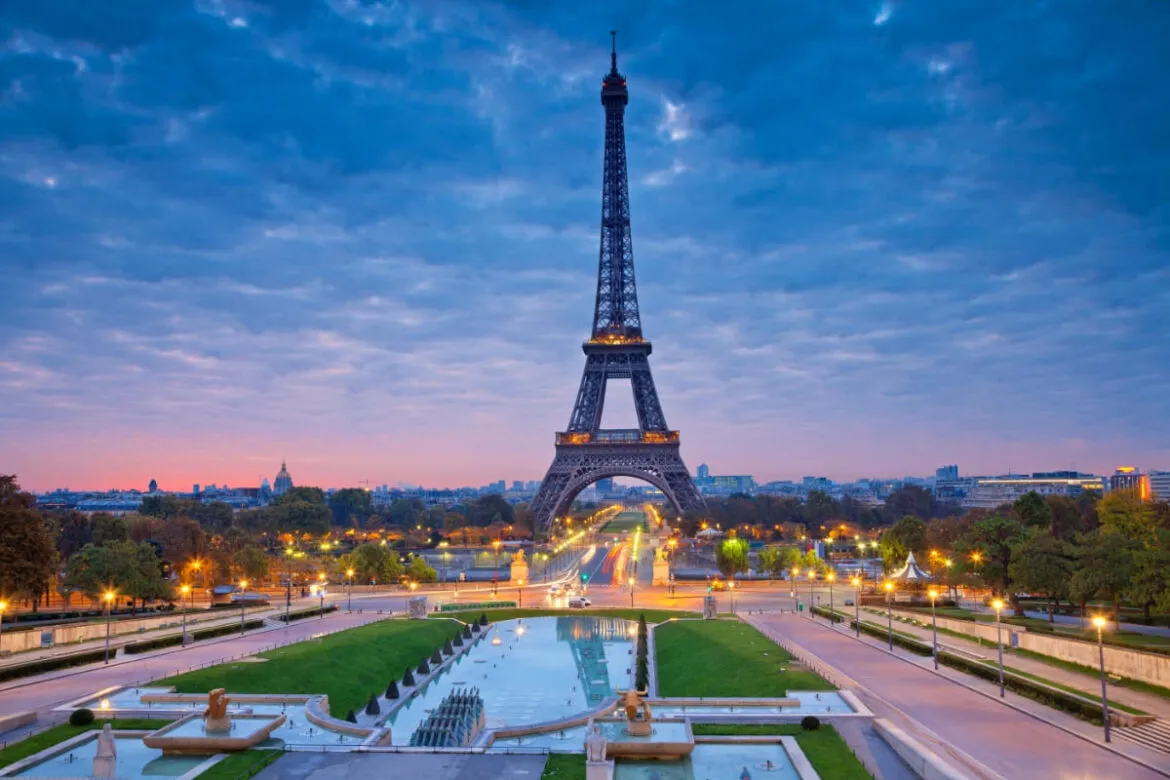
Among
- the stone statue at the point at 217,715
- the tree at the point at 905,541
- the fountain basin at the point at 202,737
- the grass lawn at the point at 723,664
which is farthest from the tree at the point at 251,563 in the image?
the tree at the point at 905,541

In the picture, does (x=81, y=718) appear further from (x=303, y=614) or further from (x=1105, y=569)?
(x=1105, y=569)

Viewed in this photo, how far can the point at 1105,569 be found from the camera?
41.8m

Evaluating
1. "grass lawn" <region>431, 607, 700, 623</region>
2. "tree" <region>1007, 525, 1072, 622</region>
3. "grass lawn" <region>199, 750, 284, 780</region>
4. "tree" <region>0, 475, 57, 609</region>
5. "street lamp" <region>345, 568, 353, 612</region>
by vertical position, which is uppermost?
"tree" <region>0, 475, 57, 609</region>

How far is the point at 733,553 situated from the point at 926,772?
199ft

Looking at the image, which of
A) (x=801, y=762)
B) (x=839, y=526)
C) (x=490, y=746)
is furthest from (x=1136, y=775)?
(x=839, y=526)

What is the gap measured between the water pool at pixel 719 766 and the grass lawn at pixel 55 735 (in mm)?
16339

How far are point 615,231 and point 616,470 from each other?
31.0 meters

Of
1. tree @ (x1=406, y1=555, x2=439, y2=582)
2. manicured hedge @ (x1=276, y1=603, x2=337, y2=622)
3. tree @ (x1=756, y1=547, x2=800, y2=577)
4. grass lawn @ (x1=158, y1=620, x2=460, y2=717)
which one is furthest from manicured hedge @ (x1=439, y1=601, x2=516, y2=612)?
tree @ (x1=756, y1=547, x2=800, y2=577)

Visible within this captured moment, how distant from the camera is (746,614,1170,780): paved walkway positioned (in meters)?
23.5

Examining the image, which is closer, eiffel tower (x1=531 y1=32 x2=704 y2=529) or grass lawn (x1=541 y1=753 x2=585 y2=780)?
grass lawn (x1=541 y1=753 x2=585 y2=780)

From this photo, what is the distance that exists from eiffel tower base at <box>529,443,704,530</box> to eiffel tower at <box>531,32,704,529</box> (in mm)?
124

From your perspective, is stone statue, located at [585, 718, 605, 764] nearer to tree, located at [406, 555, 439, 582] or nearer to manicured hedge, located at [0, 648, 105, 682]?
manicured hedge, located at [0, 648, 105, 682]

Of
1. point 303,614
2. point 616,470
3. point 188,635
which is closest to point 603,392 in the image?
point 616,470

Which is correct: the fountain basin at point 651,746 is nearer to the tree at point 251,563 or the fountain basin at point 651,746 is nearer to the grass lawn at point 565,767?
the grass lawn at point 565,767
